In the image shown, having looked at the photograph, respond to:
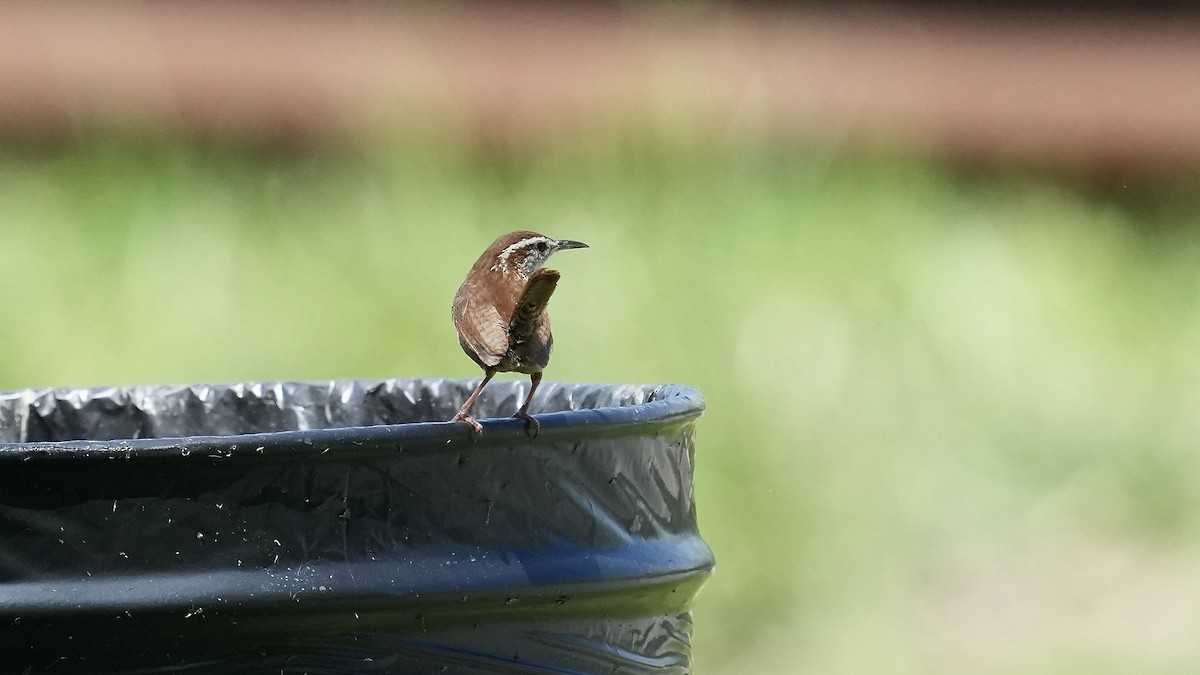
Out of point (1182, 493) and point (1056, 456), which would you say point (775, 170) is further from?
point (1182, 493)

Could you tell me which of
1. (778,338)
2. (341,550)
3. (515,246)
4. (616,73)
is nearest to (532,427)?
(341,550)

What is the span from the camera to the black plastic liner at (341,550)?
1.12 metres

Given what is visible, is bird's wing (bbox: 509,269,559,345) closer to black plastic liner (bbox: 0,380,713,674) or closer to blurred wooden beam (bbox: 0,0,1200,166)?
black plastic liner (bbox: 0,380,713,674)

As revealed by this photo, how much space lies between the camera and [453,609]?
1.20 meters

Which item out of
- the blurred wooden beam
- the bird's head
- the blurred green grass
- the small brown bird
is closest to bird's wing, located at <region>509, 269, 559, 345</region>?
the small brown bird

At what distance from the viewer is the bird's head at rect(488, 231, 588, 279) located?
70.6 inches

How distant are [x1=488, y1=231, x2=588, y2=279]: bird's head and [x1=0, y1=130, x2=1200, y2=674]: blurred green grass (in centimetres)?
214

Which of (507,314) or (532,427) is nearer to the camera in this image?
(532,427)

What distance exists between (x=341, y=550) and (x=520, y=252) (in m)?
0.73

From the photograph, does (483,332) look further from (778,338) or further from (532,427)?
(778,338)

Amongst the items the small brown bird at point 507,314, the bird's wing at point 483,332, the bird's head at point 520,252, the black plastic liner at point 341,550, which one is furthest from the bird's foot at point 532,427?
the bird's head at point 520,252

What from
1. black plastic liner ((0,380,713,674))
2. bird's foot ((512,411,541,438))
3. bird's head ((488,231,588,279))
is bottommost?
black plastic liner ((0,380,713,674))

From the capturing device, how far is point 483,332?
1.64 m

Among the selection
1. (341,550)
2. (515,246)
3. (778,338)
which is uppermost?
(515,246)
